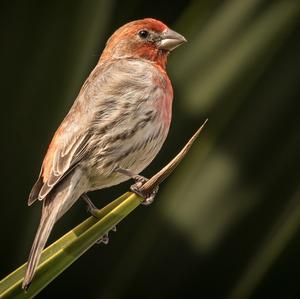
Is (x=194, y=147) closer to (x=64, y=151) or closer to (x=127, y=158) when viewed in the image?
(x=127, y=158)

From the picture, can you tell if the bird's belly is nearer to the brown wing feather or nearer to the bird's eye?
the brown wing feather

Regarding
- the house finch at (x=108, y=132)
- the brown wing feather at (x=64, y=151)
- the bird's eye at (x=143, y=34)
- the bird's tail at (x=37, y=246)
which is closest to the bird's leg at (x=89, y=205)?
the house finch at (x=108, y=132)

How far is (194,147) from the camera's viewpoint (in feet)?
11.9

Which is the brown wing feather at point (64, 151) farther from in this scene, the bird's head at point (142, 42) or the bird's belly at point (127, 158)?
the bird's head at point (142, 42)

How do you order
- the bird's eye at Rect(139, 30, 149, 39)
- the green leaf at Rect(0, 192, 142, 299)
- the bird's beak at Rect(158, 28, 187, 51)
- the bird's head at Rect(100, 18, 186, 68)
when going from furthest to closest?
the bird's eye at Rect(139, 30, 149, 39) → the bird's head at Rect(100, 18, 186, 68) → the bird's beak at Rect(158, 28, 187, 51) → the green leaf at Rect(0, 192, 142, 299)

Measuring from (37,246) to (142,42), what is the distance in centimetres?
185

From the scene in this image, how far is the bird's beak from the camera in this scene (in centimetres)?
371

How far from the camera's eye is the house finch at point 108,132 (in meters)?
3.27

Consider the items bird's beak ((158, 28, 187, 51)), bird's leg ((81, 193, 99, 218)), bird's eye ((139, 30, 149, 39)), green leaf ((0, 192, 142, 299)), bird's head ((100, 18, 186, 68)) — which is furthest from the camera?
bird's eye ((139, 30, 149, 39))

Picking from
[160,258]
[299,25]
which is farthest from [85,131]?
[299,25]

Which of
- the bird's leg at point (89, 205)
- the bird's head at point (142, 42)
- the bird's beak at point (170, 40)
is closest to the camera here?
the bird's leg at point (89, 205)

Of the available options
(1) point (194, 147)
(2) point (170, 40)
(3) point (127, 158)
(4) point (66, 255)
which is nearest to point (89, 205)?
(3) point (127, 158)

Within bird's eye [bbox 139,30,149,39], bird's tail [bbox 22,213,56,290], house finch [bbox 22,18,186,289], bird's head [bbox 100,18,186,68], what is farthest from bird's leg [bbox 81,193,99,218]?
bird's eye [bbox 139,30,149,39]

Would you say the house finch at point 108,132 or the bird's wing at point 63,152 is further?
the house finch at point 108,132
